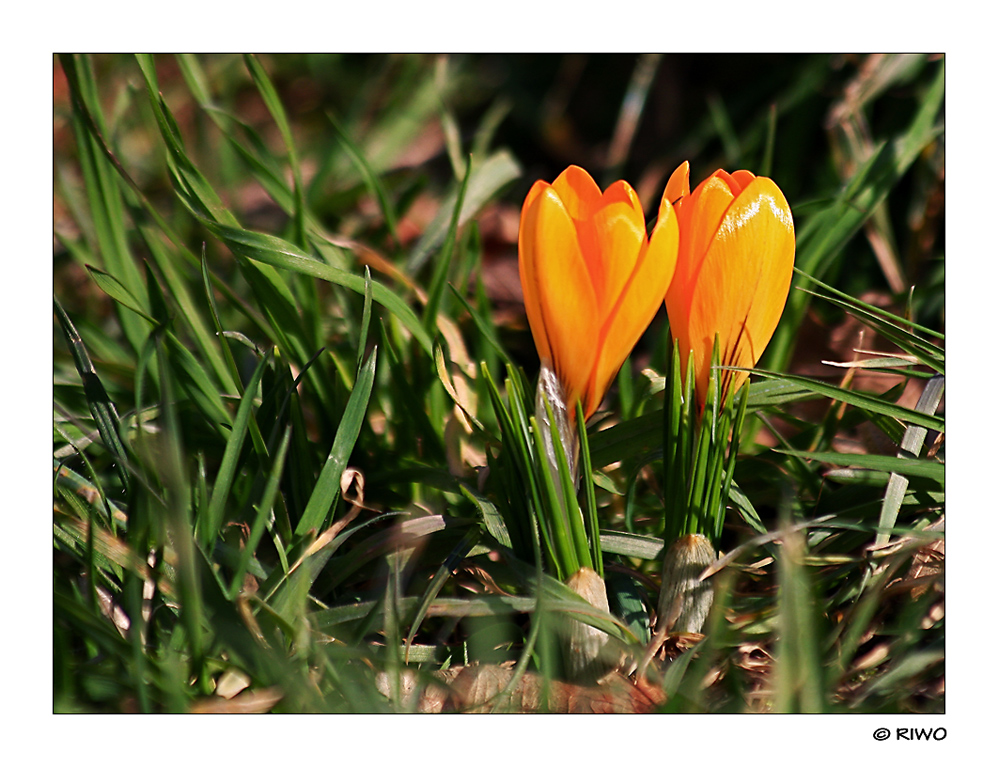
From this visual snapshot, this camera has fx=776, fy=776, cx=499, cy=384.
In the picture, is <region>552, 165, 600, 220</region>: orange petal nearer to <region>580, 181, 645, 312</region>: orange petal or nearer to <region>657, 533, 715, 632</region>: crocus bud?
<region>580, 181, 645, 312</region>: orange petal

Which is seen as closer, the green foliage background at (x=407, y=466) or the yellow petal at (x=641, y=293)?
the yellow petal at (x=641, y=293)

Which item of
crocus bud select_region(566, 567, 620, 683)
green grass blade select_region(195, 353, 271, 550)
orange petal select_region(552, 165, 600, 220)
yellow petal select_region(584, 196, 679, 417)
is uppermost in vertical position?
orange petal select_region(552, 165, 600, 220)

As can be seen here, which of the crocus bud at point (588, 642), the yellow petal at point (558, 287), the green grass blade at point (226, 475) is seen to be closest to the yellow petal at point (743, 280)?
the yellow petal at point (558, 287)

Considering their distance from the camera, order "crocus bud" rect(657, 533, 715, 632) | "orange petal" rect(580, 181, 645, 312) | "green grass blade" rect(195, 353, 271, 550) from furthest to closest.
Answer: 1. "green grass blade" rect(195, 353, 271, 550)
2. "crocus bud" rect(657, 533, 715, 632)
3. "orange petal" rect(580, 181, 645, 312)

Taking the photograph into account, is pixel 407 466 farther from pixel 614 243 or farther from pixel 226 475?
pixel 614 243

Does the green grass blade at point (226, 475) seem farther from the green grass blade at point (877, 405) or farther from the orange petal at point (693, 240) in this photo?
the green grass blade at point (877, 405)

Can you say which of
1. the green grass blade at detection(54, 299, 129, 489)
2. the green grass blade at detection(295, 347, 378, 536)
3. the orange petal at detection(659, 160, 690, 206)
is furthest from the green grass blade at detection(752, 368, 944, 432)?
the green grass blade at detection(54, 299, 129, 489)

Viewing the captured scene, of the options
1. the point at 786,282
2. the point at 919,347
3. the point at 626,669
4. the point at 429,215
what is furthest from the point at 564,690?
the point at 429,215

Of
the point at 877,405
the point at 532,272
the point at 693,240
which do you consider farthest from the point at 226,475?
the point at 877,405
